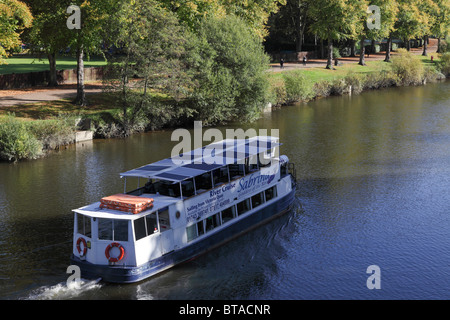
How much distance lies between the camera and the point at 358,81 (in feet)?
271

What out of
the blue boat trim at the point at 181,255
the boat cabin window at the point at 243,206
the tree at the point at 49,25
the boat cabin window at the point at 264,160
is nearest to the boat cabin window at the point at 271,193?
the blue boat trim at the point at 181,255

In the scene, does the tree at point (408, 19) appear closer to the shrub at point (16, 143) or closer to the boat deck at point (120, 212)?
the shrub at point (16, 143)

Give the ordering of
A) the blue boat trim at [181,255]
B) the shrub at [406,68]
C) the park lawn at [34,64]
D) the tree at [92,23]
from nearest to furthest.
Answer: the blue boat trim at [181,255]
the tree at [92,23]
the park lawn at [34,64]
the shrub at [406,68]

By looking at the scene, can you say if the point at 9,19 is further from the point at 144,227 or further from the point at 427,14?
the point at 427,14

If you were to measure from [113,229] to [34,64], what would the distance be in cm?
6847

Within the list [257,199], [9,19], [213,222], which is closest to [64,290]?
[213,222]

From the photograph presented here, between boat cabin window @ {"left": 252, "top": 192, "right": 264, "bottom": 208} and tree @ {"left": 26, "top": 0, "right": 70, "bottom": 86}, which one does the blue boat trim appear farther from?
tree @ {"left": 26, "top": 0, "right": 70, "bottom": 86}

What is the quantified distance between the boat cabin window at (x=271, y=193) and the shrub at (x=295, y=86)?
40733 mm

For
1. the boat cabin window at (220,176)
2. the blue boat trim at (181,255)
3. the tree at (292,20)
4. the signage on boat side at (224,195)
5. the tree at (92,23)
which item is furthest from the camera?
the tree at (292,20)

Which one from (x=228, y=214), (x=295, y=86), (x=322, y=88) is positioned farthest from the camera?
(x=322, y=88)

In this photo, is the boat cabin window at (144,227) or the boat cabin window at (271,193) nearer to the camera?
the boat cabin window at (144,227)

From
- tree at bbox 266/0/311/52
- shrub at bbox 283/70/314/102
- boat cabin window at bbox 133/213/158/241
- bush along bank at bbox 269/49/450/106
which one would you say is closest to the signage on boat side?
boat cabin window at bbox 133/213/158/241

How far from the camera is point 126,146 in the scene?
51.3 meters

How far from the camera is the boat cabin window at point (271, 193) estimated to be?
32.9m
